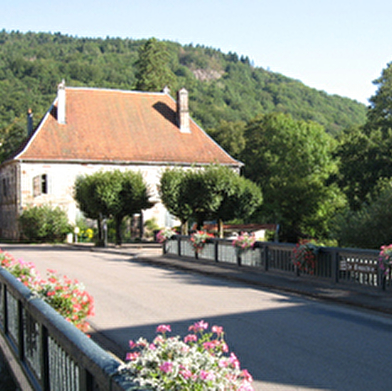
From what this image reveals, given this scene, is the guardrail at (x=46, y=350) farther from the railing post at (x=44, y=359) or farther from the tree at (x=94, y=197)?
the tree at (x=94, y=197)

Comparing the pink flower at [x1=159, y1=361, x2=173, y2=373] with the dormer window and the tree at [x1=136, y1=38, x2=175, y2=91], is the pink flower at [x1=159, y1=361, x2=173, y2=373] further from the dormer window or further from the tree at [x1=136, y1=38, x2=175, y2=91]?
the tree at [x1=136, y1=38, x2=175, y2=91]

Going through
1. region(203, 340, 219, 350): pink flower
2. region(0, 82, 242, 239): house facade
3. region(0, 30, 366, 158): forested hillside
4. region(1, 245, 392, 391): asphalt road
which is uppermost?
region(0, 30, 366, 158): forested hillside

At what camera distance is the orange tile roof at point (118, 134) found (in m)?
45.6

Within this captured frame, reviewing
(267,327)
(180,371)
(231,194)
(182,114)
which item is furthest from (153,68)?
Answer: (180,371)

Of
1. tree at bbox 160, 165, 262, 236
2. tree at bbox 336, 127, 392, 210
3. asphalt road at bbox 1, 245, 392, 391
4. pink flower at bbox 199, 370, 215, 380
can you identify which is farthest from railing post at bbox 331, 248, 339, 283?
tree at bbox 336, 127, 392, 210

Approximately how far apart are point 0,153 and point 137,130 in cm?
2328

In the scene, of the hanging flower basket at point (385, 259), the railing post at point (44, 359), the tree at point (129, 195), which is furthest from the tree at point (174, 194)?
the railing post at point (44, 359)

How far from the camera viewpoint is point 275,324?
34.8ft

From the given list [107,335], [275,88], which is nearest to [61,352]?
[107,335]

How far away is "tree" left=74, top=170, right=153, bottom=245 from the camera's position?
35.6 meters

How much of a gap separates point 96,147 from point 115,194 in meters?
11.8

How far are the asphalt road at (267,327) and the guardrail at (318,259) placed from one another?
1.56 m

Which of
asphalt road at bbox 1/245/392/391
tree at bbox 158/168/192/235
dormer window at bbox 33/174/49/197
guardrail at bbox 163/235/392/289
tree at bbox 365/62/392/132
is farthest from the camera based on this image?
dormer window at bbox 33/174/49/197

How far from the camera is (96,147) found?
4644cm
